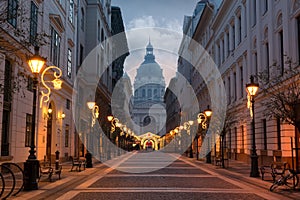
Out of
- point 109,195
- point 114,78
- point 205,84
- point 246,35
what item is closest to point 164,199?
point 109,195

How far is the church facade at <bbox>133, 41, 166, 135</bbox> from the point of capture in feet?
537

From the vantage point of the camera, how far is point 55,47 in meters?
32.3

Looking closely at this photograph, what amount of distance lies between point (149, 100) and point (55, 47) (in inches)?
5508

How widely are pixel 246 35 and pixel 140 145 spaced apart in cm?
11758

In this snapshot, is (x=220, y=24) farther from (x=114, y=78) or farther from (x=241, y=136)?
(x=114, y=78)

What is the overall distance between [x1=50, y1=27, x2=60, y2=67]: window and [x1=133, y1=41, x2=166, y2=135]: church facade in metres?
125

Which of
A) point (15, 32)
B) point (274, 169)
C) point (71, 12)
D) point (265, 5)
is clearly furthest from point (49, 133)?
point (15, 32)

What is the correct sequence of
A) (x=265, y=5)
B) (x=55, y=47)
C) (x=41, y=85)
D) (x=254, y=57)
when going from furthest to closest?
(x=254, y=57), (x=55, y=47), (x=265, y=5), (x=41, y=85)

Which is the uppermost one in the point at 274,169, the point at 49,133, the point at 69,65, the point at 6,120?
the point at 69,65

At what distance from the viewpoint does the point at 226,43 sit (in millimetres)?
45469

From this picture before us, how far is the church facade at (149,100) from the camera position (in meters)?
164

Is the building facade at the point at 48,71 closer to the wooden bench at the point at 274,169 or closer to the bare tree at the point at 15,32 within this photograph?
the bare tree at the point at 15,32

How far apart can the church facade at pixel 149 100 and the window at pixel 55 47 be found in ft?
410

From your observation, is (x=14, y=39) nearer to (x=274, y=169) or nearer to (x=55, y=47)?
(x=274, y=169)
